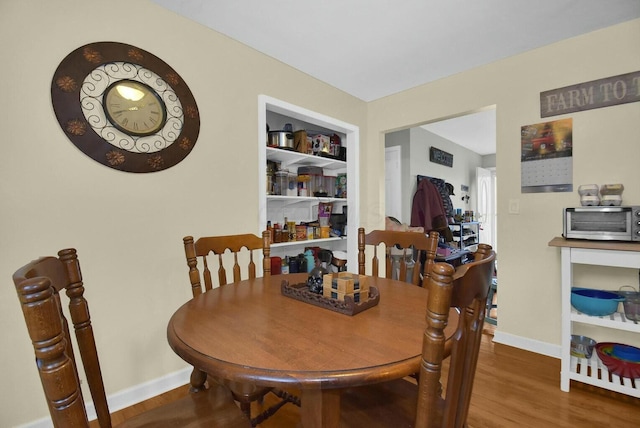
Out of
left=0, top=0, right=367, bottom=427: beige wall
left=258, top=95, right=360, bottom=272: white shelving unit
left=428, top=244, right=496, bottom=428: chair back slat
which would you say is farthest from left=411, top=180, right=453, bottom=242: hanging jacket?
left=428, top=244, right=496, bottom=428: chair back slat

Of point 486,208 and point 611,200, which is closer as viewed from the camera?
point 611,200

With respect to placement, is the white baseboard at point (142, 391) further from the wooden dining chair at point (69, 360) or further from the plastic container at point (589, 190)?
the plastic container at point (589, 190)

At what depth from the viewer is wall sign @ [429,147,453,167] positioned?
465 centimetres

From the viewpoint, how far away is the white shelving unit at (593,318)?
165 centimetres

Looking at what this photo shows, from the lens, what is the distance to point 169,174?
1.86 metres

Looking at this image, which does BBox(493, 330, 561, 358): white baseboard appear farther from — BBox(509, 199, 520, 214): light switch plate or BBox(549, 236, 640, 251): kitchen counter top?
BBox(509, 199, 520, 214): light switch plate

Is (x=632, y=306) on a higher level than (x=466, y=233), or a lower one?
lower

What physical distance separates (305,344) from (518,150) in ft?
7.95

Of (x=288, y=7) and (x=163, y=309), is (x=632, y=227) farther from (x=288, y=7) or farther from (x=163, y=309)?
(x=163, y=309)

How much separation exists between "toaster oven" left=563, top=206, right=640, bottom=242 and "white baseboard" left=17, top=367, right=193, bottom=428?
107 inches

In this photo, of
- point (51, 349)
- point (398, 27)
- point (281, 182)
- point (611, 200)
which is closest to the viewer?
point (51, 349)

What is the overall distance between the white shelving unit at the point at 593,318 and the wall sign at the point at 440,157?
Result: 2978 millimetres

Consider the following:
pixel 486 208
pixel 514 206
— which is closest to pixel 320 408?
pixel 514 206

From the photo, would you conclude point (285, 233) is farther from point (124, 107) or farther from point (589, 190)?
point (589, 190)
